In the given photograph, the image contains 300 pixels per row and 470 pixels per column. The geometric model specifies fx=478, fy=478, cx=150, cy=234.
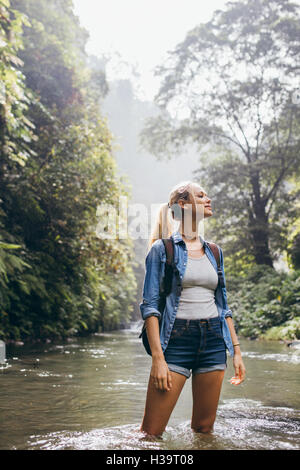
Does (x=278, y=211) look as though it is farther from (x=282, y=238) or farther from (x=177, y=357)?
(x=177, y=357)

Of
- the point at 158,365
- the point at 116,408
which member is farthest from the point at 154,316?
the point at 116,408


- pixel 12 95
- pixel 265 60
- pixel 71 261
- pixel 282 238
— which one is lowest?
pixel 71 261

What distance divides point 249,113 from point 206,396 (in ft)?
64.9

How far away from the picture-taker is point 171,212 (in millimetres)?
3285

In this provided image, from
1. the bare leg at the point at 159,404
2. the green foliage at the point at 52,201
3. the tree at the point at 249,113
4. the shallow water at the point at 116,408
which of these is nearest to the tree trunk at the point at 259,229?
the tree at the point at 249,113

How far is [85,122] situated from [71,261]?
574cm

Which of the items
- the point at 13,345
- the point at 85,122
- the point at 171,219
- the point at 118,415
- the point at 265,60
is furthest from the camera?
the point at 265,60

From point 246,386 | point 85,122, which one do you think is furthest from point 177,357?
point 85,122

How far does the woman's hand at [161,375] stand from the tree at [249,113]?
17.0 metres

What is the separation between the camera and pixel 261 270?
1900 centimetres

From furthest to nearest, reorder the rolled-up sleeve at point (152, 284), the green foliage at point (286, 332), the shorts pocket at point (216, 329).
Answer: the green foliage at point (286, 332) → the shorts pocket at point (216, 329) → the rolled-up sleeve at point (152, 284)

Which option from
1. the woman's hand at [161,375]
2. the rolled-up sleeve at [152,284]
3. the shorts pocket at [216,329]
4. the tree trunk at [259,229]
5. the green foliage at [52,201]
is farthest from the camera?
the tree trunk at [259,229]

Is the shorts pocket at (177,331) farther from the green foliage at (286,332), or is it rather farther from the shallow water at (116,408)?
the green foliage at (286,332)

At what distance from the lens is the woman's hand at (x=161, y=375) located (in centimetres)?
275
